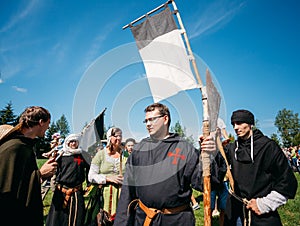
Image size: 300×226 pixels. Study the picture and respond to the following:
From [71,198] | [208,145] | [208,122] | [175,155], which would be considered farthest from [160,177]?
[71,198]

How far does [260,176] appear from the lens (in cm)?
282

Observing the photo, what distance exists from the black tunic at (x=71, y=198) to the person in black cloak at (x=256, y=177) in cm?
269

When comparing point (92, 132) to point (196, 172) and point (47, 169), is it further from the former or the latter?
point (196, 172)

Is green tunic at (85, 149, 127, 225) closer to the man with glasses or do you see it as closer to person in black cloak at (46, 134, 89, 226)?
Answer: person in black cloak at (46, 134, 89, 226)

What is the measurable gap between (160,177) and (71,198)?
2579 millimetres

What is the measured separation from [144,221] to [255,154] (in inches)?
63.6

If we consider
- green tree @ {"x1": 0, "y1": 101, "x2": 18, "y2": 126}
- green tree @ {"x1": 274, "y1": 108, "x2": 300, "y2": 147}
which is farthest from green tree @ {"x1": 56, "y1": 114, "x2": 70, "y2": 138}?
green tree @ {"x1": 274, "y1": 108, "x2": 300, "y2": 147}

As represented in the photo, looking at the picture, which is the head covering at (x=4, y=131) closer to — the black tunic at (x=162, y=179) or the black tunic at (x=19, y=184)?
the black tunic at (x=19, y=184)

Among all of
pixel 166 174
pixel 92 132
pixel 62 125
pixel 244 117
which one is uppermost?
pixel 62 125

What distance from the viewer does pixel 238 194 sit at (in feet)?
9.87

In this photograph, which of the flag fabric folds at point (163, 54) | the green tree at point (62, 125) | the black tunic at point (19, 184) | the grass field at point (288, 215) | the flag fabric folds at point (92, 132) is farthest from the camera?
the green tree at point (62, 125)

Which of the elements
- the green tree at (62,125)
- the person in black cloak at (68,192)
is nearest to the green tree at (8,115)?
the green tree at (62,125)

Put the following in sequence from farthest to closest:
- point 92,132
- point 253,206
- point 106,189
A: 1. point 92,132
2. point 106,189
3. point 253,206

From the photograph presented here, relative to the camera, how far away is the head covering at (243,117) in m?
3.03
